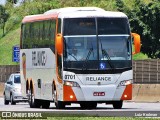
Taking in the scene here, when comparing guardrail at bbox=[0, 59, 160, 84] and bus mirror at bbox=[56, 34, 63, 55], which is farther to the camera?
guardrail at bbox=[0, 59, 160, 84]

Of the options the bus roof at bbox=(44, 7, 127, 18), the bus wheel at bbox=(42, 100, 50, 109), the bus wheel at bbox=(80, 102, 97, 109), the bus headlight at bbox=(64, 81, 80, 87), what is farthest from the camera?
the bus wheel at bbox=(42, 100, 50, 109)

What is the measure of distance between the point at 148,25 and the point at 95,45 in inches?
944

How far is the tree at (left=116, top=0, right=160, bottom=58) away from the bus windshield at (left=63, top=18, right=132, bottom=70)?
2236 centimetres

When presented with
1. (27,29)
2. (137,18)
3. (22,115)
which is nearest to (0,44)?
(137,18)

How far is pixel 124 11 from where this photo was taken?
189 feet

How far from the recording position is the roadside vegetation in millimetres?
55625

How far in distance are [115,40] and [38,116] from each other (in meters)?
9.49

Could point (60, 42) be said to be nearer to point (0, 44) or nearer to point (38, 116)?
point (38, 116)

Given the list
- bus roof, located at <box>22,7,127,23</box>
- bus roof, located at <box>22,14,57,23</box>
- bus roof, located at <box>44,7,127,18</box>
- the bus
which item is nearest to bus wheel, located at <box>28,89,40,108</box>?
the bus

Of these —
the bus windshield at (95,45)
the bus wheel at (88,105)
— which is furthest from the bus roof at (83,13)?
the bus wheel at (88,105)

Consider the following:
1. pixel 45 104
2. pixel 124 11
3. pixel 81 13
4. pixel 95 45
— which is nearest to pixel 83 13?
pixel 81 13

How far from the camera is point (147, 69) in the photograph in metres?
44.2

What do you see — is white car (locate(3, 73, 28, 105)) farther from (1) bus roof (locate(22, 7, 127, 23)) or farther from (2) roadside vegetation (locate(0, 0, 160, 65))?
(2) roadside vegetation (locate(0, 0, 160, 65))

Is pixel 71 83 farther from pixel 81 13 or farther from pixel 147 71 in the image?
pixel 147 71
